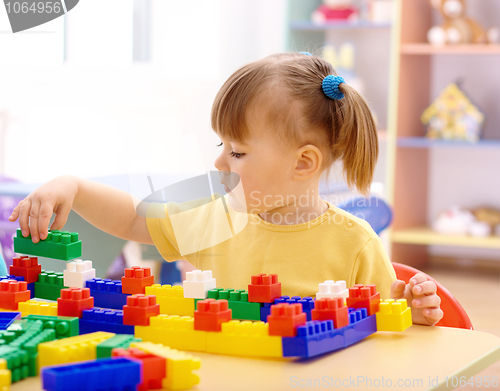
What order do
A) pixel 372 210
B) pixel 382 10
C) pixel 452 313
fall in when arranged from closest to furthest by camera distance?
pixel 452 313, pixel 372 210, pixel 382 10

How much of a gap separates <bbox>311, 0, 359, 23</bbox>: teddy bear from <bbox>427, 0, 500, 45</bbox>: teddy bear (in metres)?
0.43

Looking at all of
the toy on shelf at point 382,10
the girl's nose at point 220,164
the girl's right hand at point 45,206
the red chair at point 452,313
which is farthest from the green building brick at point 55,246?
the toy on shelf at point 382,10

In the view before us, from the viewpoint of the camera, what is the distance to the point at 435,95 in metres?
2.96

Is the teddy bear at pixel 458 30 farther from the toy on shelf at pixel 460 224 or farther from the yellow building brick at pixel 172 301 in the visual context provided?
the yellow building brick at pixel 172 301

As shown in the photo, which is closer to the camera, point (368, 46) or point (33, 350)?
point (33, 350)

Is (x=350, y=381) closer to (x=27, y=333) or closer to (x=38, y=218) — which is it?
(x=27, y=333)

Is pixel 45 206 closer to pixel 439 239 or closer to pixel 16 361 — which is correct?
pixel 16 361

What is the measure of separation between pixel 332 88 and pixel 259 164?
0.15 meters

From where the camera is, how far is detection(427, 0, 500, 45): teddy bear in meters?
2.65

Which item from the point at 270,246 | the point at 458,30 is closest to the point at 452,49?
the point at 458,30

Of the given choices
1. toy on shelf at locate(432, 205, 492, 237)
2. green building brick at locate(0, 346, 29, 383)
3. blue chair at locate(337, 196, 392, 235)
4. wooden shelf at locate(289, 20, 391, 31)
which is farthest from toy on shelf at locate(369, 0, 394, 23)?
green building brick at locate(0, 346, 29, 383)

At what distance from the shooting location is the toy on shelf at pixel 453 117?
2654 mm

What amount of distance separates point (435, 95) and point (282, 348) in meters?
2.68

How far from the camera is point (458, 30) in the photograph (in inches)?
104
